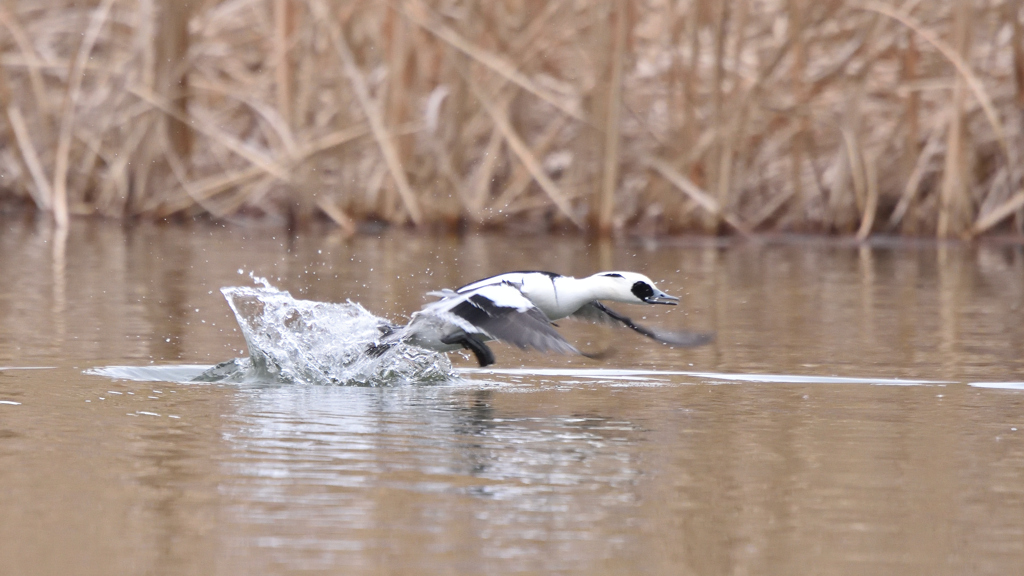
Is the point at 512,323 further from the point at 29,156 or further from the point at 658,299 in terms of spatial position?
the point at 29,156

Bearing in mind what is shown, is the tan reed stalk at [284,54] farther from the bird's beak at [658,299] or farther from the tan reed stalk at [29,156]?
the bird's beak at [658,299]

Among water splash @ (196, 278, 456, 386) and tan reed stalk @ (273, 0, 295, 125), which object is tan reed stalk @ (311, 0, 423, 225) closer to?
tan reed stalk @ (273, 0, 295, 125)

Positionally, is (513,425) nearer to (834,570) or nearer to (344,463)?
(344,463)

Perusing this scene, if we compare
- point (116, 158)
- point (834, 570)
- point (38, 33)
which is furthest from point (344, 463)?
point (38, 33)

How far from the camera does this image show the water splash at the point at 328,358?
6387 mm

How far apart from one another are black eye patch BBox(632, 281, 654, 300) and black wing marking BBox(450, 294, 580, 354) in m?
0.67

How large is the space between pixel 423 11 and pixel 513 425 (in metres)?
9.47

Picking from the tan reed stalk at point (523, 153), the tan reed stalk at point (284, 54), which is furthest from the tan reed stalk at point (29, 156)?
the tan reed stalk at point (523, 153)

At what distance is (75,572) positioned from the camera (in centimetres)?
311

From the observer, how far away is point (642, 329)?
6.61 metres

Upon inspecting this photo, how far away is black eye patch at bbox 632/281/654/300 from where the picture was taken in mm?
6391

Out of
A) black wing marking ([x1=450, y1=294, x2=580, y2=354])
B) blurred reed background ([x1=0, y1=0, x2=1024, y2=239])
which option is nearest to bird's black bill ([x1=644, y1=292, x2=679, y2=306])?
black wing marking ([x1=450, y1=294, x2=580, y2=354])

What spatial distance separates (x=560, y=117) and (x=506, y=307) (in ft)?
28.9

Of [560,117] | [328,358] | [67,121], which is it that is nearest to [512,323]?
[328,358]
